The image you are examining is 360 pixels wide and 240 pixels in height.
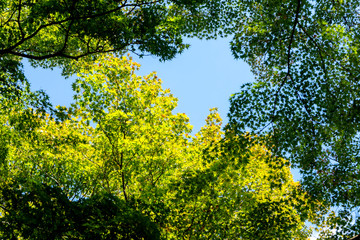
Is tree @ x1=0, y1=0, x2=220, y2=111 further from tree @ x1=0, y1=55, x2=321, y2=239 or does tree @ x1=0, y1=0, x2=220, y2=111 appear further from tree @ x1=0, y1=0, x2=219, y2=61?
tree @ x1=0, y1=55, x2=321, y2=239

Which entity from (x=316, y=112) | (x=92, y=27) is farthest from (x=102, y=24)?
(x=316, y=112)

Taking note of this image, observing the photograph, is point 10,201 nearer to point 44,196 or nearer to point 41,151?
point 44,196

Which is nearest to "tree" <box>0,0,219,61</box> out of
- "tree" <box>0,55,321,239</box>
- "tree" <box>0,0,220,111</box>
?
"tree" <box>0,0,220,111</box>

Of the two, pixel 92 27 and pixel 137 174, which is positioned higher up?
pixel 92 27

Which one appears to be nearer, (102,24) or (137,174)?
(102,24)

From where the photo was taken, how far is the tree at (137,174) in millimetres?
10406

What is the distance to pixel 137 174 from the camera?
13922 millimetres

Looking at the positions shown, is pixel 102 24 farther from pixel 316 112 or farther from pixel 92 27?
pixel 316 112

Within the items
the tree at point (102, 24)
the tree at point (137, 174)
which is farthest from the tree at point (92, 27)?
the tree at point (137, 174)

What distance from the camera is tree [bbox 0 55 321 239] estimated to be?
10406mm

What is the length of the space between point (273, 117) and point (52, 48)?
36.6 feet

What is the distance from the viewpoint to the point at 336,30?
8.92 m

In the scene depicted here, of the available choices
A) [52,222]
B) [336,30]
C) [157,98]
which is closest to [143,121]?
[157,98]

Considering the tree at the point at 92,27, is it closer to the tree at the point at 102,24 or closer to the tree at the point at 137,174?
the tree at the point at 102,24
